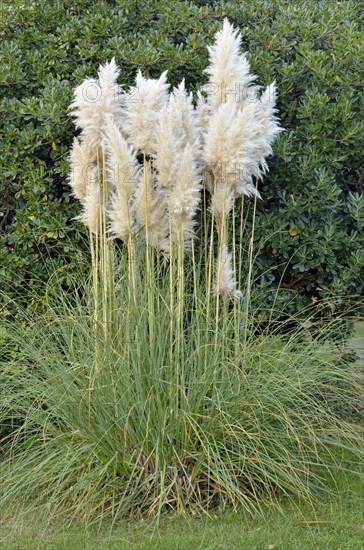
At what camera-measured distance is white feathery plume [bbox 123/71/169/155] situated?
4.91 metres

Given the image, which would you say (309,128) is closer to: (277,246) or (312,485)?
(277,246)

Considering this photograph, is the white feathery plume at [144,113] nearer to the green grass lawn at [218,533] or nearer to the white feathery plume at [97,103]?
the white feathery plume at [97,103]

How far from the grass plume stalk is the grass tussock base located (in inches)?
0.5

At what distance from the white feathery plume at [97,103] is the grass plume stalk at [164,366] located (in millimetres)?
12

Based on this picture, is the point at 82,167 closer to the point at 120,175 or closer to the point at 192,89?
the point at 120,175

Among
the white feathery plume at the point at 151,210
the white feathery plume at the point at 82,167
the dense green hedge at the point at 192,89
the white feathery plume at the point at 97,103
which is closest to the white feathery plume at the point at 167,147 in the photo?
the white feathery plume at the point at 151,210

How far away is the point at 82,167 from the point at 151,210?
1.78ft

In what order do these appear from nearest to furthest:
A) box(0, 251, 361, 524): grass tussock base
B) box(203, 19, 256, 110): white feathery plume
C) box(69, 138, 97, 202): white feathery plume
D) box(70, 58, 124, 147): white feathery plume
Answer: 1. box(0, 251, 361, 524): grass tussock base
2. box(203, 19, 256, 110): white feathery plume
3. box(70, 58, 124, 147): white feathery plume
4. box(69, 138, 97, 202): white feathery plume

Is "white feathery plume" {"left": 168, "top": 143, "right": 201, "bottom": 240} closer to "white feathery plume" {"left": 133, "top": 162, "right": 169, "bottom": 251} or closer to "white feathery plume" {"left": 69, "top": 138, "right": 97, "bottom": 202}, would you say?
"white feathery plume" {"left": 133, "top": 162, "right": 169, "bottom": 251}

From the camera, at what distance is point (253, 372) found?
514 centimetres

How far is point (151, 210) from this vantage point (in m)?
5.04

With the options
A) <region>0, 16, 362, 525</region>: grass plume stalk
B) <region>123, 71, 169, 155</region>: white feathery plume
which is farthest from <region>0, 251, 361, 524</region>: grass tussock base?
<region>123, 71, 169, 155</region>: white feathery plume

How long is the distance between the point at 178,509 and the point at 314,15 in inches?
147

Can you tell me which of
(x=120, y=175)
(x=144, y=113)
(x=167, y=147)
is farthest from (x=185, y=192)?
(x=144, y=113)
